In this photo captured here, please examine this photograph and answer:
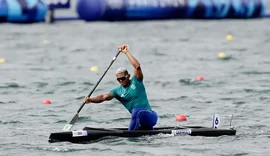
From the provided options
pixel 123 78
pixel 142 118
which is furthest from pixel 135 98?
pixel 123 78

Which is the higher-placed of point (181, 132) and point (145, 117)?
point (145, 117)

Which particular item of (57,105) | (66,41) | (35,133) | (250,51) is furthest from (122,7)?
(35,133)

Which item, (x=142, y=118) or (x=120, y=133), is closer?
(x=120, y=133)

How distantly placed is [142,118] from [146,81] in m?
9.56

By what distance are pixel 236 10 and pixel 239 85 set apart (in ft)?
60.9

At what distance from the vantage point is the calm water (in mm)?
18281

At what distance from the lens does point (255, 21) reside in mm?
48000

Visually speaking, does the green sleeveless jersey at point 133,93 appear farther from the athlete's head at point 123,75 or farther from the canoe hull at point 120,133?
the canoe hull at point 120,133

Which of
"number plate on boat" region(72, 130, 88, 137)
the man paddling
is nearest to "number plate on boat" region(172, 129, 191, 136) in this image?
the man paddling

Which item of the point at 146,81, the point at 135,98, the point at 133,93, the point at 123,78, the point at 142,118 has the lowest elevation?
the point at 146,81

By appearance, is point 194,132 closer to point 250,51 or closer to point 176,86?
point 176,86

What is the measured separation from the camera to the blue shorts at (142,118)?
60.9 ft

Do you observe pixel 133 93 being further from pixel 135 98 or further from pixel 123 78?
pixel 123 78

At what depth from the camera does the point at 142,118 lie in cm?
1855
